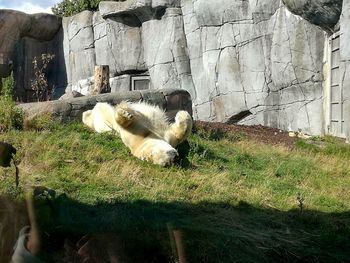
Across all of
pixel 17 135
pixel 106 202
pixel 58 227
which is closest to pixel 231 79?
pixel 17 135

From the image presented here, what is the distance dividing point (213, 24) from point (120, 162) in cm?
1210

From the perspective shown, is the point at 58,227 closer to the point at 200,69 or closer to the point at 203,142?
the point at 203,142

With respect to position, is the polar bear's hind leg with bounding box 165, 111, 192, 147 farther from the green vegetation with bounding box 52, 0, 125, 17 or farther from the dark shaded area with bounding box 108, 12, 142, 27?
the green vegetation with bounding box 52, 0, 125, 17

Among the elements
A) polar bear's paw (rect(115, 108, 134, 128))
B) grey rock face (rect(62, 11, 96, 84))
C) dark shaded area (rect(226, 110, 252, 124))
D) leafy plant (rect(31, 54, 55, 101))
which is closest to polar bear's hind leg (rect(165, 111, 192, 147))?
polar bear's paw (rect(115, 108, 134, 128))

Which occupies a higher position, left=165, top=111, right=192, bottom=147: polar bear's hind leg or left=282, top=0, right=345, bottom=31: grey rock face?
left=282, top=0, right=345, bottom=31: grey rock face

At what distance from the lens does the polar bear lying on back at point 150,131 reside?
22.0ft

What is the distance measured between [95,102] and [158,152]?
10.5 ft

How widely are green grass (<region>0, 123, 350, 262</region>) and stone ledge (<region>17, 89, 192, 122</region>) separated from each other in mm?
676

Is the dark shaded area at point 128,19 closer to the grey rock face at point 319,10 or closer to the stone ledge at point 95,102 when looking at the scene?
the grey rock face at point 319,10

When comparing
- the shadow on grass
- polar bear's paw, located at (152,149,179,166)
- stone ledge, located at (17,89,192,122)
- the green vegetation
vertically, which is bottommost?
the shadow on grass

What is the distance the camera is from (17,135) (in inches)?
293

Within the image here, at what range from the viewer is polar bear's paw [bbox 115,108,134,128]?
683cm

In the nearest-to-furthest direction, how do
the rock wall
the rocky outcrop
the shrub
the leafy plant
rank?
1. the shrub
2. the leafy plant
3. the rock wall
4. the rocky outcrop

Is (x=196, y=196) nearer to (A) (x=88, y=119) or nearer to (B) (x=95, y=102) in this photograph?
(A) (x=88, y=119)
